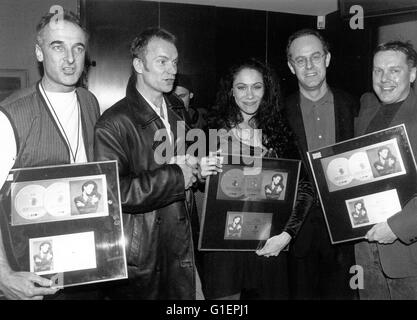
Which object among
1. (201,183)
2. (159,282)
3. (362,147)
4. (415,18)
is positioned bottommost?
(159,282)

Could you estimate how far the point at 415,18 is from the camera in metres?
2.36

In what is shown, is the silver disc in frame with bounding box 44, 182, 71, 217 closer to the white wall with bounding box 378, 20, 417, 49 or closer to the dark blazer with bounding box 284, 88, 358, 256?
the dark blazer with bounding box 284, 88, 358, 256

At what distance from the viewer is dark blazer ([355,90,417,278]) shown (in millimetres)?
1440

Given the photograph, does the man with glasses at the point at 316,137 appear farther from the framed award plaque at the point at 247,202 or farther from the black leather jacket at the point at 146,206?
the black leather jacket at the point at 146,206

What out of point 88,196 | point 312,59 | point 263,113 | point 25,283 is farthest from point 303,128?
point 25,283

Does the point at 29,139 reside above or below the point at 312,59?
below

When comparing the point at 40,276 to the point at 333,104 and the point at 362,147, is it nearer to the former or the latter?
the point at 362,147

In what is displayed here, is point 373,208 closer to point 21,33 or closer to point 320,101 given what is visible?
point 320,101

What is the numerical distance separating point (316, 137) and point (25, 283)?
46.3 inches

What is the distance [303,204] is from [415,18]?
1.39 m

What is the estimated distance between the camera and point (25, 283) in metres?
1.24

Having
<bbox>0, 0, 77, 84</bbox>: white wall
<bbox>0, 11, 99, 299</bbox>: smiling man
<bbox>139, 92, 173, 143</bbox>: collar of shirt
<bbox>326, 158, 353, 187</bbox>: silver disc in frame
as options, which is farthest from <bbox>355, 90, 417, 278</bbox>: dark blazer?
<bbox>0, 0, 77, 84</bbox>: white wall

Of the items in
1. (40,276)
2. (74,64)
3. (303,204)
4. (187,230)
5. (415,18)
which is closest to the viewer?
(40,276)
